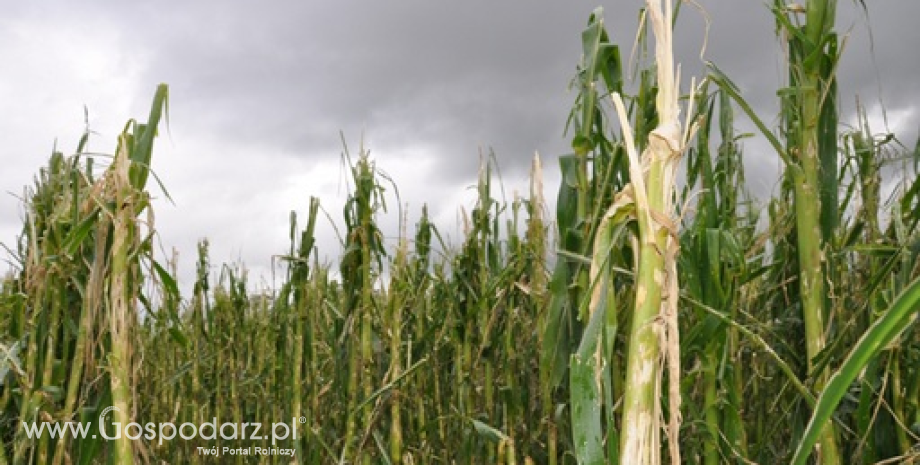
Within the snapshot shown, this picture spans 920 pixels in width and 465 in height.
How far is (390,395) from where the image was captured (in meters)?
3.17

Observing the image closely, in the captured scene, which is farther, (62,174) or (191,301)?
→ (191,301)

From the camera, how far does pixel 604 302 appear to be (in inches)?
50.3

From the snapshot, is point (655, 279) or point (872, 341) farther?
point (655, 279)

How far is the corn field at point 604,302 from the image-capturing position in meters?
1.36

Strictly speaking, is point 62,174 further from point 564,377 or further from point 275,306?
point 275,306

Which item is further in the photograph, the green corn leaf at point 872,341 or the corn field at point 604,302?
the corn field at point 604,302

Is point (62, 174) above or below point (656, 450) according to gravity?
above

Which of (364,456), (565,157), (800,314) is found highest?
(565,157)

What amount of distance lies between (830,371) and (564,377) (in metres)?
0.71

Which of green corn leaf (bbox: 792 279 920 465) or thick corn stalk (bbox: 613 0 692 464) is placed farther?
thick corn stalk (bbox: 613 0 692 464)

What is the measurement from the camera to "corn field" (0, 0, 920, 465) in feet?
4.45

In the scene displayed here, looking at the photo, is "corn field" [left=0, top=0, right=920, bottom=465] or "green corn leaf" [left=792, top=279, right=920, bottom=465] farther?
"corn field" [left=0, top=0, right=920, bottom=465]

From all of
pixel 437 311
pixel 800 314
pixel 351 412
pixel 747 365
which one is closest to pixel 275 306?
pixel 437 311

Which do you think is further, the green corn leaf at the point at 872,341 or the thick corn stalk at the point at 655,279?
the thick corn stalk at the point at 655,279
